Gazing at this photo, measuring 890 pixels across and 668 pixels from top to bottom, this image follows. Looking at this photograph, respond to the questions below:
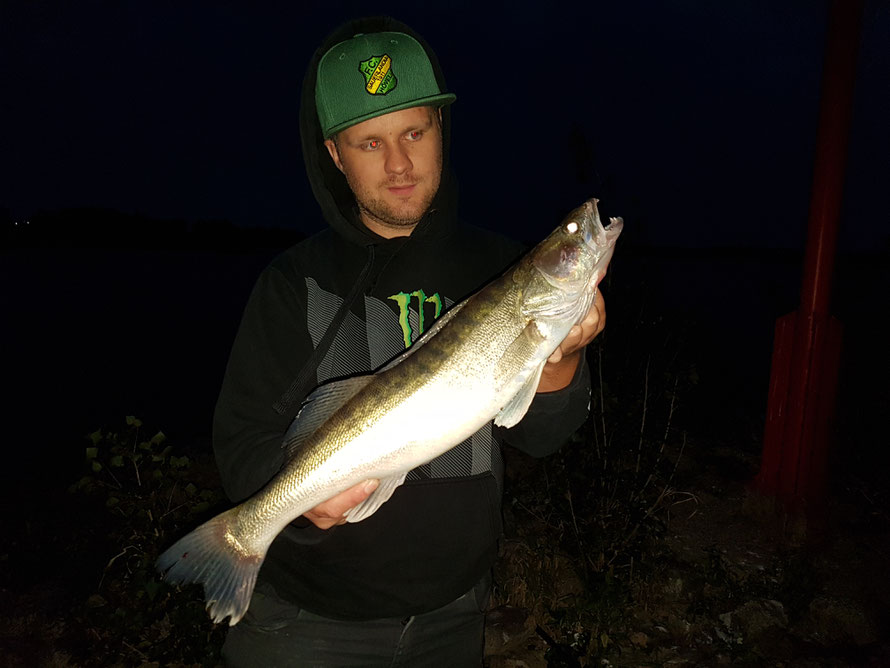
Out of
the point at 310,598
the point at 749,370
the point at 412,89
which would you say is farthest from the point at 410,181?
the point at 749,370

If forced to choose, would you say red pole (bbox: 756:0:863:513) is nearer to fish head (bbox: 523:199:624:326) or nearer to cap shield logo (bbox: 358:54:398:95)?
fish head (bbox: 523:199:624:326)

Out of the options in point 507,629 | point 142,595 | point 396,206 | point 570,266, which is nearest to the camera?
point 570,266

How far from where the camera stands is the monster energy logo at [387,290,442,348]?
2973 mm

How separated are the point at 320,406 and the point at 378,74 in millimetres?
1782

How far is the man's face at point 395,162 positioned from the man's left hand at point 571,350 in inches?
44.0

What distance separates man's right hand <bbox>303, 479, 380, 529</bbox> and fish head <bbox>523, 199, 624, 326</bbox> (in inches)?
43.6

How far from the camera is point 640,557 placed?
5.35m

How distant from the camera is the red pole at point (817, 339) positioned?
5645 mm

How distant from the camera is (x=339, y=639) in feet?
8.77

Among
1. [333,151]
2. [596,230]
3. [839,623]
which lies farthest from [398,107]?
[839,623]

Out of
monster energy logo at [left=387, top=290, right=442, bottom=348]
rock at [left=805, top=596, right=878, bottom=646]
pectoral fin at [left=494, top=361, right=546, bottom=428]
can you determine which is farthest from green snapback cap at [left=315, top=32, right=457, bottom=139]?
rock at [left=805, top=596, right=878, bottom=646]

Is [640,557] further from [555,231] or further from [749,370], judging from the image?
[749,370]

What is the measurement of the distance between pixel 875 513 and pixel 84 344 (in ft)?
86.4

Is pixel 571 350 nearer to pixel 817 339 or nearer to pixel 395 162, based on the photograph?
pixel 395 162
